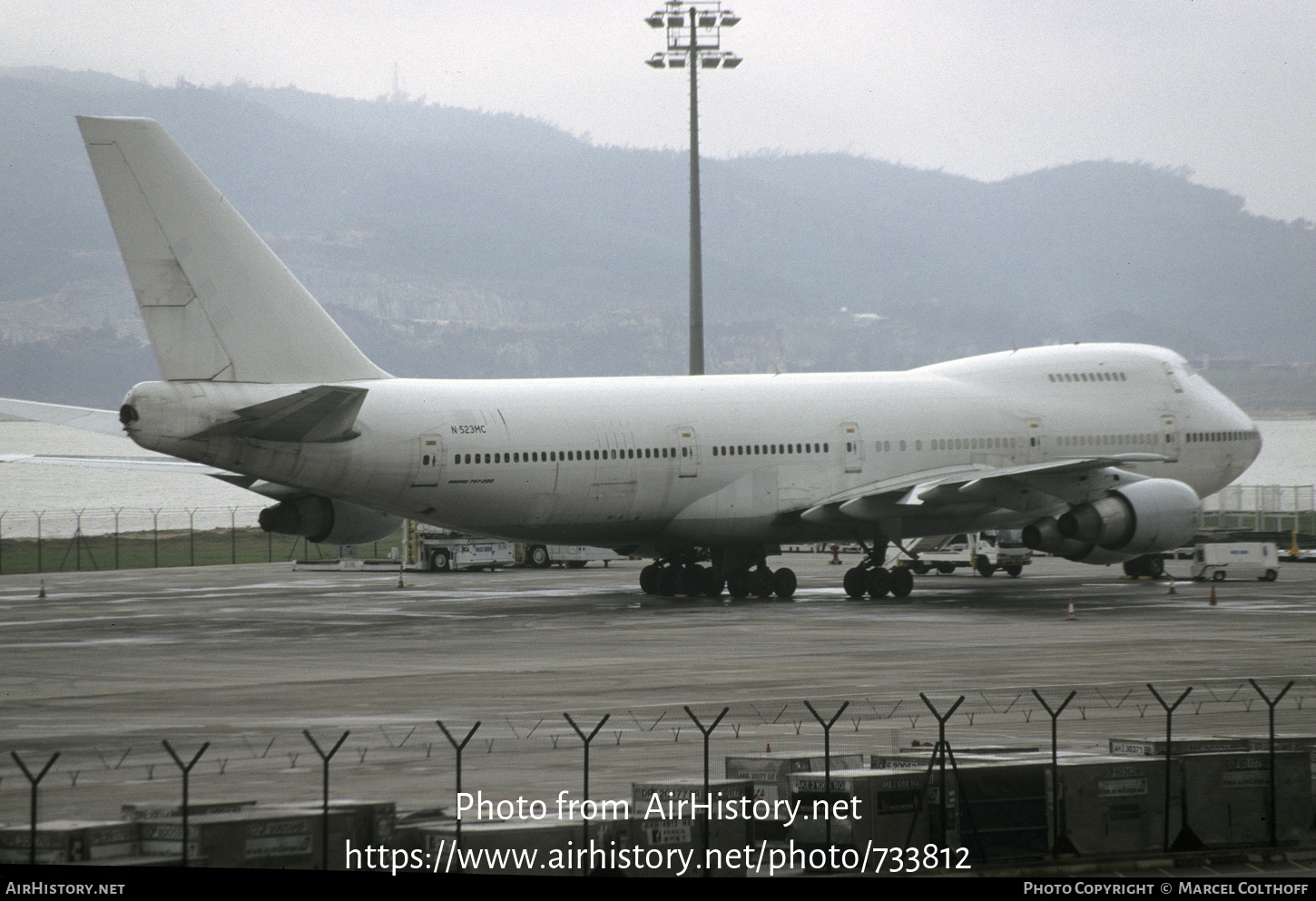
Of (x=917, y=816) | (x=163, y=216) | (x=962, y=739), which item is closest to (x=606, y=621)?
(x=163, y=216)

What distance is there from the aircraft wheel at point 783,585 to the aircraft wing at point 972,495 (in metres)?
1.92

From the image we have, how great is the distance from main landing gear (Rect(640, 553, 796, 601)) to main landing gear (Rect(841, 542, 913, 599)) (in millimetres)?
1505

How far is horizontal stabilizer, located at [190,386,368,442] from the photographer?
102 ft

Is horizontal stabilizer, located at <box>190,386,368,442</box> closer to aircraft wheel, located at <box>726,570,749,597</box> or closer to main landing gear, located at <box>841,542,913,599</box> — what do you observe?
aircraft wheel, located at <box>726,570,749,597</box>

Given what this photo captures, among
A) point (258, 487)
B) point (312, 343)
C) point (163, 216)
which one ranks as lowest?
point (258, 487)

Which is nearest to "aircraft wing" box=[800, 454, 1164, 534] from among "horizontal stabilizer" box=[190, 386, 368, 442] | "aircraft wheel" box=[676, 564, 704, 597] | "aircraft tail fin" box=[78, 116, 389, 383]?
"aircraft wheel" box=[676, 564, 704, 597]

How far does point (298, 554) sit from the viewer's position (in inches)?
2741

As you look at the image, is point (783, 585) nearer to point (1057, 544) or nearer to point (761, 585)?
point (761, 585)

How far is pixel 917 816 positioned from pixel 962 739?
489 centimetres

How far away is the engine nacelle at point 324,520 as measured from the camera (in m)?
36.8

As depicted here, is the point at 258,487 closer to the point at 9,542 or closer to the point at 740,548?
the point at 740,548

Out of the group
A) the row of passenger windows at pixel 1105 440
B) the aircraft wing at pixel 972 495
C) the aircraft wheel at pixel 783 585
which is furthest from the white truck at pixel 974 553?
the aircraft wheel at pixel 783 585

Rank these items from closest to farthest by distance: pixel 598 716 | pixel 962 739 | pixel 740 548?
pixel 962 739 → pixel 598 716 → pixel 740 548

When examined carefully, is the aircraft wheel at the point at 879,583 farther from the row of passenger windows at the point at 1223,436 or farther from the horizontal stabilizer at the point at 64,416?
the horizontal stabilizer at the point at 64,416
